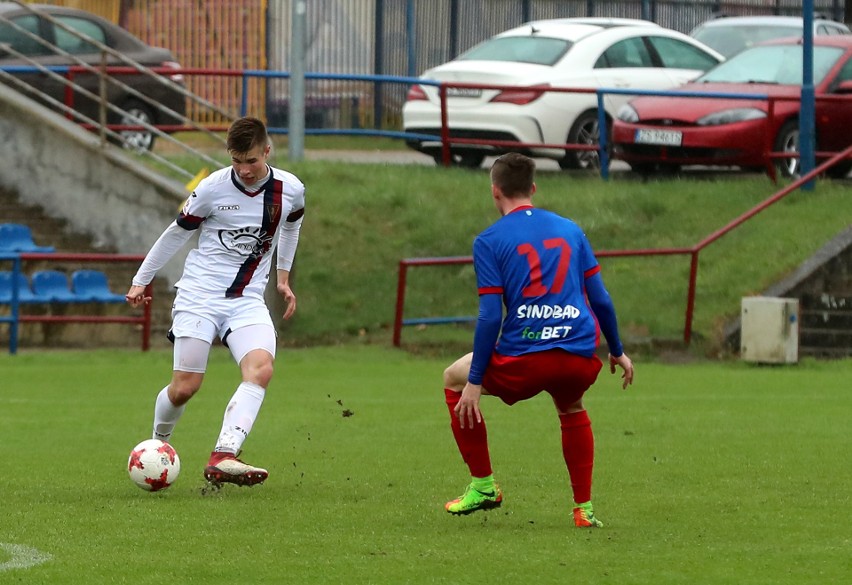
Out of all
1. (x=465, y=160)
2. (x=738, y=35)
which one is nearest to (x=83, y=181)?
(x=465, y=160)

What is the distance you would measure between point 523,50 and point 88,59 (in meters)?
5.62

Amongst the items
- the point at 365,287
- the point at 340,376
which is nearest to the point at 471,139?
the point at 365,287

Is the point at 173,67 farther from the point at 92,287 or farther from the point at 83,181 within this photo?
the point at 92,287

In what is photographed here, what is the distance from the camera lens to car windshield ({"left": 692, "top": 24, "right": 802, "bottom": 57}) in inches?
1043

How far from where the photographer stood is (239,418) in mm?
8148

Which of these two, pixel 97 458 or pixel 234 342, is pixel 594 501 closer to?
pixel 234 342

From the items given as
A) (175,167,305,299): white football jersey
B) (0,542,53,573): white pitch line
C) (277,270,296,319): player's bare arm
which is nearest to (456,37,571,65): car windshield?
(277,270,296,319): player's bare arm

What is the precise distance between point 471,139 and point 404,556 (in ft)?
48.3

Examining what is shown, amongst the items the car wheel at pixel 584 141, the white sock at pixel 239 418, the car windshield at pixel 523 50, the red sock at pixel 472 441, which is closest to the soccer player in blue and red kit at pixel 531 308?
the red sock at pixel 472 441

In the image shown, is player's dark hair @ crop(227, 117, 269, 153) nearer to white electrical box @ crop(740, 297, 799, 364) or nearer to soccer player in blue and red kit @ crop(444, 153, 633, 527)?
soccer player in blue and red kit @ crop(444, 153, 633, 527)

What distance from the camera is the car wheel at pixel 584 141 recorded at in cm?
2125

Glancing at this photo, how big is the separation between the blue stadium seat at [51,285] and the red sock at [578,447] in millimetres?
10673

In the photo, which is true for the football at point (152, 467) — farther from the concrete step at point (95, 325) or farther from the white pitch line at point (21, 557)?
the concrete step at point (95, 325)

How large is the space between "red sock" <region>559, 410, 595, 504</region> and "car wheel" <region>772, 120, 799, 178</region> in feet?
44.2
